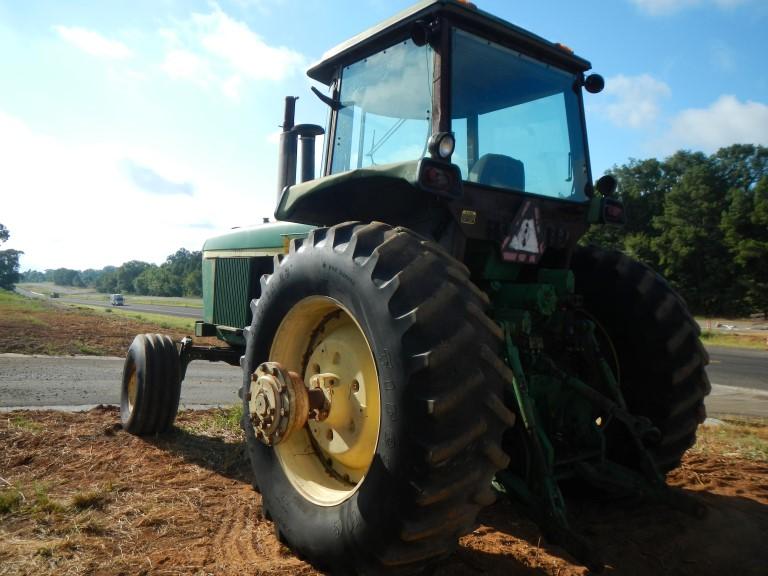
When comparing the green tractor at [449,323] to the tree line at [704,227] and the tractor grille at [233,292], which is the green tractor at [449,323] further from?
the tree line at [704,227]

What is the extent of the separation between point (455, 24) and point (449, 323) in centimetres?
176

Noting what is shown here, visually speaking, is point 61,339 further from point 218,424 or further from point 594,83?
point 594,83

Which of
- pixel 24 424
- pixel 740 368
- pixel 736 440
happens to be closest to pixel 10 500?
pixel 24 424

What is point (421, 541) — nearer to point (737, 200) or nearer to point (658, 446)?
point (658, 446)

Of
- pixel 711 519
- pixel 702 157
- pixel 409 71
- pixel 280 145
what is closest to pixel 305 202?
pixel 409 71

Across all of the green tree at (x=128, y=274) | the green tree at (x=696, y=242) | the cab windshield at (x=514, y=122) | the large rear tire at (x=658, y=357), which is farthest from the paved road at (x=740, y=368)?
the green tree at (x=128, y=274)

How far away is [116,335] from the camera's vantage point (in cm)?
1672

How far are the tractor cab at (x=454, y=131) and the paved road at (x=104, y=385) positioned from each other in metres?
4.62

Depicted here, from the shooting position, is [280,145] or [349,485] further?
[280,145]

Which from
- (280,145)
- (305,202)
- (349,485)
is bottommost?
(349,485)

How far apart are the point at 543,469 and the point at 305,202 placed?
195cm

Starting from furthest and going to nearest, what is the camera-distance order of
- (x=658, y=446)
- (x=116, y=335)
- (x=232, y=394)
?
(x=116, y=335) → (x=232, y=394) → (x=658, y=446)

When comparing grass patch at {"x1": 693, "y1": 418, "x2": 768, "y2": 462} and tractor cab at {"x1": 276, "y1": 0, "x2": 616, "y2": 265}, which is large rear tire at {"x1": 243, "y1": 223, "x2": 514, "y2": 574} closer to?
tractor cab at {"x1": 276, "y1": 0, "x2": 616, "y2": 265}

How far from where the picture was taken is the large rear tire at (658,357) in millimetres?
3395
